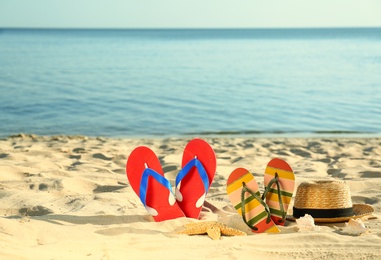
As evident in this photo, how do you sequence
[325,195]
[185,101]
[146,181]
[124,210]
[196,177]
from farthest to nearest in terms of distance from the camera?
[185,101], [124,210], [196,177], [146,181], [325,195]

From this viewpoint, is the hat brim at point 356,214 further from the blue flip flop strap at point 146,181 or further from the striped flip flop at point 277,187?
the blue flip flop strap at point 146,181

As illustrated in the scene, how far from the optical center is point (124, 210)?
4.41 meters

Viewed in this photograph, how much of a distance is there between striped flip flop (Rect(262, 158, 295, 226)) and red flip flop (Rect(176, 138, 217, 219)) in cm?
42

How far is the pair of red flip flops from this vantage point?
4098 mm

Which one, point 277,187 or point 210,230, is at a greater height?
point 277,187

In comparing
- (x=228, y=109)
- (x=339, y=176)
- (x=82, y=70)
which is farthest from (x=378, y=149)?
(x=82, y=70)

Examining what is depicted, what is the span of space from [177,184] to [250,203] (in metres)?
0.59

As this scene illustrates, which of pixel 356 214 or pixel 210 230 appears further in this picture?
pixel 356 214

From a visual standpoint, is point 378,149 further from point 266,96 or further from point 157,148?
point 266,96

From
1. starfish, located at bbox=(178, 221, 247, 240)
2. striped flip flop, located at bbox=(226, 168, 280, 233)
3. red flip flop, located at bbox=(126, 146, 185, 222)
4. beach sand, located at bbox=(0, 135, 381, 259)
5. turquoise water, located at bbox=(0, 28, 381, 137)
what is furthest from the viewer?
turquoise water, located at bbox=(0, 28, 381, 137)

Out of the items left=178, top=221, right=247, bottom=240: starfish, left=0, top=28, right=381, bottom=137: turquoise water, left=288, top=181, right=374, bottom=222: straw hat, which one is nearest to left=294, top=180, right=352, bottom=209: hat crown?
left=288, top=181, right=374, bottom=222: straw hat

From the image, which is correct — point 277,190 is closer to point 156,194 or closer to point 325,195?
point 325,195

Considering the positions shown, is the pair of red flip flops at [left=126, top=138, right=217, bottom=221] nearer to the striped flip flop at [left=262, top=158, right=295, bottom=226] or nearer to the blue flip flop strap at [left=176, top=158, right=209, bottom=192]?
the blue flip flop strap at [left=176, top=158, right=209, bottom=192]

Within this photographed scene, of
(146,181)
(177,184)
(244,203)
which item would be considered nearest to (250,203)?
(244,203)
